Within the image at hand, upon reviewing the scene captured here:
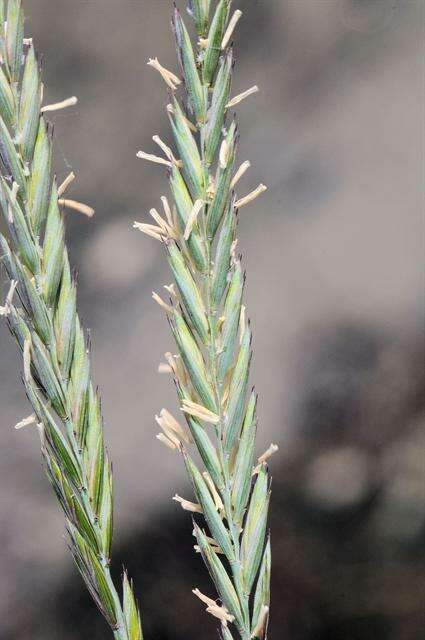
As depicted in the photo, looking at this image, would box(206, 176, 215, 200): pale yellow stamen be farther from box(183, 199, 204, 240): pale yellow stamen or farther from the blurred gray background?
the blurred gray background

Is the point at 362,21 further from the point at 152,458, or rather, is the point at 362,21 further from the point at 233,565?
the point at 233,565

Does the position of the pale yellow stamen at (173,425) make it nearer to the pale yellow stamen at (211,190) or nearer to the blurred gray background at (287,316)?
the pale yellow stamen at (211,190)

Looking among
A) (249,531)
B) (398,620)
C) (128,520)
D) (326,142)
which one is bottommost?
(398,620)

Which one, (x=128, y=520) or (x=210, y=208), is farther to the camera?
(x=128, y=520)

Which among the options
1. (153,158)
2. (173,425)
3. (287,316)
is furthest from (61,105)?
(287,316)

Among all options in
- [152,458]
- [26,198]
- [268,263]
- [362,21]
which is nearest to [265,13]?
[362,21]

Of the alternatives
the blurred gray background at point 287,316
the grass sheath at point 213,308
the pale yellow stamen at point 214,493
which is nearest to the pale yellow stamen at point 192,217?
the grass sheath at point 213,308

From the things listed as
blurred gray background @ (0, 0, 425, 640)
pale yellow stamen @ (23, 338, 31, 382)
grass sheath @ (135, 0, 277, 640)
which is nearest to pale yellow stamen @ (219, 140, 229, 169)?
grass sheath @ (135, 0, 277, 640)
